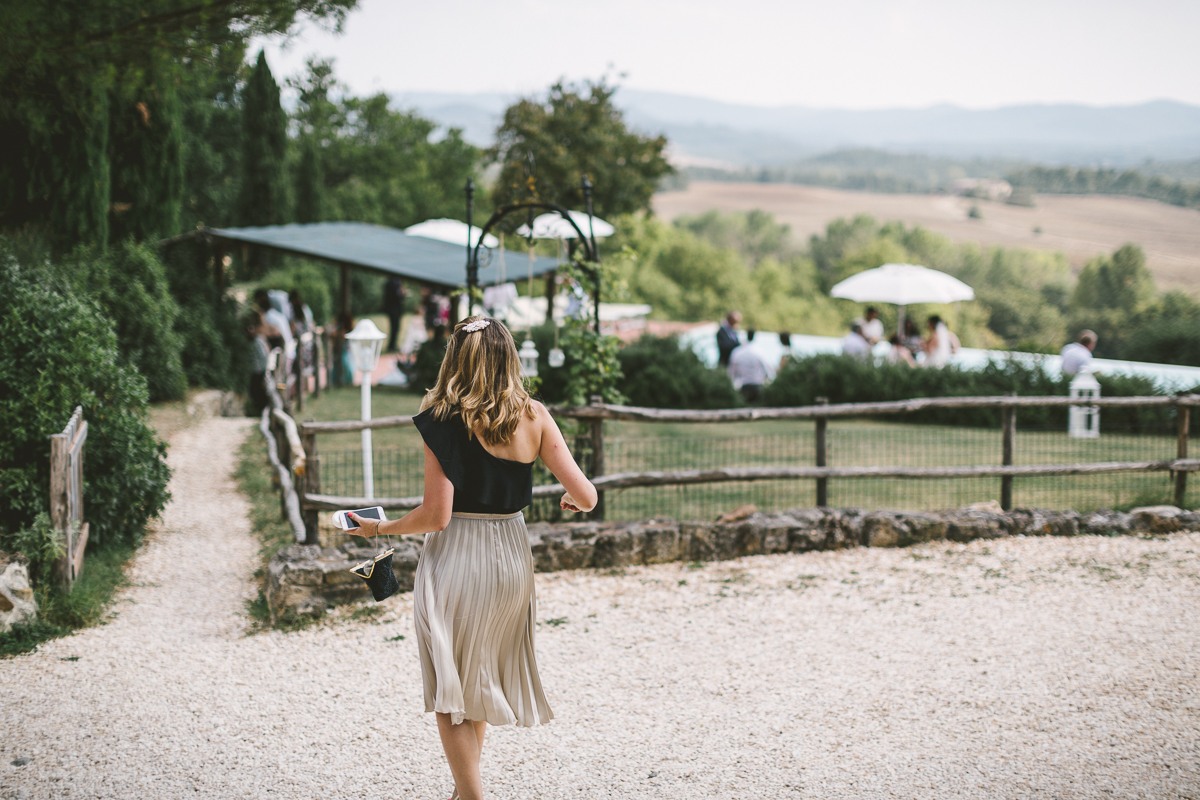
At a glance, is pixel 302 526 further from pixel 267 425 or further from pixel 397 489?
pixel 267 425

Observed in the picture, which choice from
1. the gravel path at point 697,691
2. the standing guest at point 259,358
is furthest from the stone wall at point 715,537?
the standing guest at point 259,358

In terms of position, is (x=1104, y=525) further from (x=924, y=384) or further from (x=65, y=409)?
(x=65, y=409)

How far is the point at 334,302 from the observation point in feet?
78.4

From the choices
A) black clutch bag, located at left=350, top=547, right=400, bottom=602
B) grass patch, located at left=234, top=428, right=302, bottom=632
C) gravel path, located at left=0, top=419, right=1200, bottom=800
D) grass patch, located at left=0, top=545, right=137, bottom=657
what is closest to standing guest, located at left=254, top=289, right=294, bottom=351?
grass patch, located at left=234, top=428, right=302, bottom=632

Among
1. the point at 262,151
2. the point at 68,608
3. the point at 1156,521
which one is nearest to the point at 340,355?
the point at 68,608

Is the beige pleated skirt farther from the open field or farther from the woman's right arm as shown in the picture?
the open field

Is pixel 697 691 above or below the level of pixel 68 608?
below

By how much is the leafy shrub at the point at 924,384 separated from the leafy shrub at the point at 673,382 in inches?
34.4

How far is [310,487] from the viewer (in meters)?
5.82

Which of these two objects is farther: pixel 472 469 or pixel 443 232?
pixel 443 232

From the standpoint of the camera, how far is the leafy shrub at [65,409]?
503 centimetres

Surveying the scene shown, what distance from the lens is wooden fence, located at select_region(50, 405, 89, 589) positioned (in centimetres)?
471

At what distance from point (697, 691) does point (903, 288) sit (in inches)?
441

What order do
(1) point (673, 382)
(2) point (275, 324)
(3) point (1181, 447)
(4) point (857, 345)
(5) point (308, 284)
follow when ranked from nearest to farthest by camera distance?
(3) point (1181, 447) → (2) point (275, 324) → (1) point (673, 382) → (4) point (857, 345) → (5) point (308, 284)
